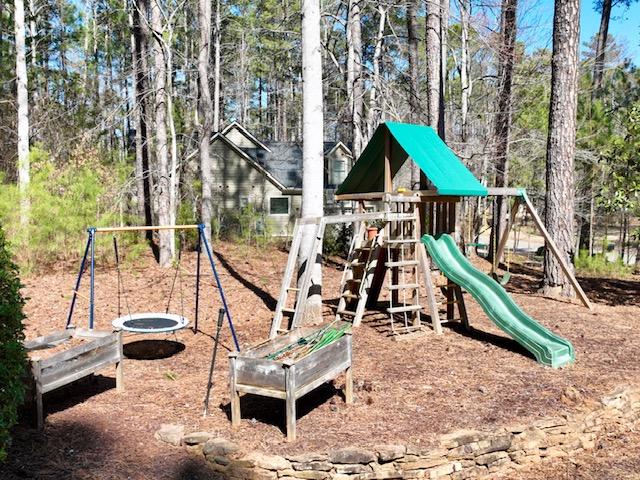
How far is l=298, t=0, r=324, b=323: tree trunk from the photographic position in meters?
7.96

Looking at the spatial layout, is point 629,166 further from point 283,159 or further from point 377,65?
point 283,159

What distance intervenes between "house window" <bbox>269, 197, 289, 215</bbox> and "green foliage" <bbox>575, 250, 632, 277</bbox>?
38.1 ft

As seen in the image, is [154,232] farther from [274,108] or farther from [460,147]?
[274,108]

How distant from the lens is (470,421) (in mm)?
5133

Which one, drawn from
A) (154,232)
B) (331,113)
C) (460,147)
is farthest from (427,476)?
(331,113)

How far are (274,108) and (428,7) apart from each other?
25.0m

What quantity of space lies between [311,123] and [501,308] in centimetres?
373

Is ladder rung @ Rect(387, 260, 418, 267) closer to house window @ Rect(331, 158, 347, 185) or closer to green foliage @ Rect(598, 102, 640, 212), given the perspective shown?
green foliage @ Rect(598, 102, 640, 212)

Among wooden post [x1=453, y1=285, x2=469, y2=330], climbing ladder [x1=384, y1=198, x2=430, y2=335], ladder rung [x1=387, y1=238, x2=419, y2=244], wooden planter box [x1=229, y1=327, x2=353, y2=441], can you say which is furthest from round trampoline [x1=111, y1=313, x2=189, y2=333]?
wooden post [x1=453, y1=285, x2=469, y2=330]

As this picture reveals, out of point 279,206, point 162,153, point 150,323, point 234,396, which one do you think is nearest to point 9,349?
point 234,396

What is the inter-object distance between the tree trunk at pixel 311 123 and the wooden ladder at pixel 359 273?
0.51m

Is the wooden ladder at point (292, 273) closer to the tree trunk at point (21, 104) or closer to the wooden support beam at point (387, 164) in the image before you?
the wooden support beam at point (387, 164)

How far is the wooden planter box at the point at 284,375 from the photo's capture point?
4613 millimetres

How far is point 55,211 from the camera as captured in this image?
12.1m
